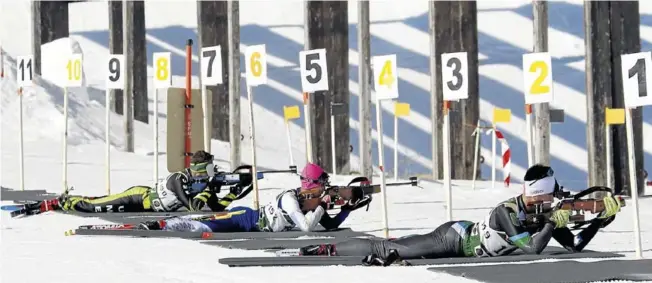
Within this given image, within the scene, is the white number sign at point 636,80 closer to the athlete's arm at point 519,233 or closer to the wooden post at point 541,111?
the athlete's arm at point 519,233

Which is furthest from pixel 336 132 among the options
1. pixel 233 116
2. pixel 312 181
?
pixel 312 181

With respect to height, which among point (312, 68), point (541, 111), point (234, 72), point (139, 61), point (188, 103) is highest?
point (139, 61)

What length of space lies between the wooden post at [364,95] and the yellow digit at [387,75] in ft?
27.8

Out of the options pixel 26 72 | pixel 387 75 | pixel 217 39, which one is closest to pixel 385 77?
pixel 387 75

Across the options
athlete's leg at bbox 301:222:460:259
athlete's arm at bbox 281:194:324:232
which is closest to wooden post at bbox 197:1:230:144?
athlete's arm at bbox 281:194:324:232

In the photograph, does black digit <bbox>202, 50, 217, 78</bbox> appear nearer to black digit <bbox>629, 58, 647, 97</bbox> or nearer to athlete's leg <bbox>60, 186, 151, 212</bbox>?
athlete's leg <bbox>60, 186, 151, 212</bbox>

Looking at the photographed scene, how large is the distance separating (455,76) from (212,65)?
6.14m

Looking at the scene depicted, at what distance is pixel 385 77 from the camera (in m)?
16.2

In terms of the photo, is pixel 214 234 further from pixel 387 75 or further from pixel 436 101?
pixel 436 101

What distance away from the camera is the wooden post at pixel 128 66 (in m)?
30.1

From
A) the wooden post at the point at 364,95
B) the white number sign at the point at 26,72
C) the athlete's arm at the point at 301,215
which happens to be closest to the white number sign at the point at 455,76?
the athlete's arm at the point at 301,215

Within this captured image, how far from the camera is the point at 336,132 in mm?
27984

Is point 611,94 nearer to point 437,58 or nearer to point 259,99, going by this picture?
point 437,58

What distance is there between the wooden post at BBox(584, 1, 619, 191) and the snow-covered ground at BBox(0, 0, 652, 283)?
116 cm
